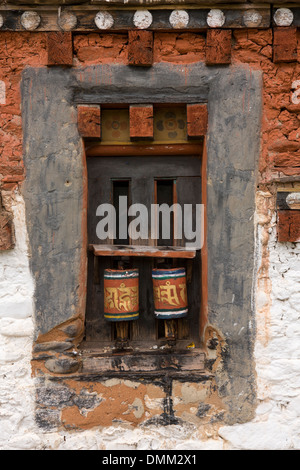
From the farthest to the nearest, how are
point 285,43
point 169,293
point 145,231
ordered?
1. point 145,231
2. point 169,293
3. point 285,43

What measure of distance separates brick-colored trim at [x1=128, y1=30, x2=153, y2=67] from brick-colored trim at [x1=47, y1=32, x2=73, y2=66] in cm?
36

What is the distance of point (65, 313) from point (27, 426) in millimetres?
711

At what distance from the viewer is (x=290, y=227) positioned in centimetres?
263

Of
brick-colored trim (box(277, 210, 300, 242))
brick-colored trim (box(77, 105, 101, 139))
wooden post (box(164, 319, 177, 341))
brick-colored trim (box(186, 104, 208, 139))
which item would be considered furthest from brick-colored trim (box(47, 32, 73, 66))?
wooden post (box(164, 319, 177, 341))

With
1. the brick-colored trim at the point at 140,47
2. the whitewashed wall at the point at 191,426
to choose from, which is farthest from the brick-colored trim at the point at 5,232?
the brick-colored trim at the point at 140,47

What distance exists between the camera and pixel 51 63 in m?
2.63

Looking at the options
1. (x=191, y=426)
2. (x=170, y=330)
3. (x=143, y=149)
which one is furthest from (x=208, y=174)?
(x=191, y=426)

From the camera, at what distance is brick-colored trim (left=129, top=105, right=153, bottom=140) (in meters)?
2.68

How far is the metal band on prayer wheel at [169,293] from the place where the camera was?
2730mm

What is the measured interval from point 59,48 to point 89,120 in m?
0.46

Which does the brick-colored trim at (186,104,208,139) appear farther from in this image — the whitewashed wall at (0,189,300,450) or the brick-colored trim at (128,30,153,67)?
the whitewashed wall at (0,189,300,450)

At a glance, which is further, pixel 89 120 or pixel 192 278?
pixel 192 278

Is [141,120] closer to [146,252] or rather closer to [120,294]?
[146,252]

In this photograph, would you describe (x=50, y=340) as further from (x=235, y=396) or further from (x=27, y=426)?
(x=235, y=396)
